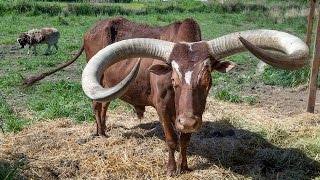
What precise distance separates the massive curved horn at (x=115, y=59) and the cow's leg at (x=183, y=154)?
3.84 ft

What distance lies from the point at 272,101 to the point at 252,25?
19.7 m

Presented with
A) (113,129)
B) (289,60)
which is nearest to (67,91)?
(113,129)

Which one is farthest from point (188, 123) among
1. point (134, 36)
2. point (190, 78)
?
point (134, 36)

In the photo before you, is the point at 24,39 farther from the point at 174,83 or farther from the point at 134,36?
the point at 174,83

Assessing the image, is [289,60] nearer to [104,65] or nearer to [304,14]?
[104,65]

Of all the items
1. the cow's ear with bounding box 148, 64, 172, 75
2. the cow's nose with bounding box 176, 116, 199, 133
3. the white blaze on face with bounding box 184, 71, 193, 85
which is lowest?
the cow's nose with bounding box 176, 116, 199, 133

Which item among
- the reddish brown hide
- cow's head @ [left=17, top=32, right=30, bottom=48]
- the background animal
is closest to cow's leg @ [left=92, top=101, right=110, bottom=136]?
the reddish brown hide

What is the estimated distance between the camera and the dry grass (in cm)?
610

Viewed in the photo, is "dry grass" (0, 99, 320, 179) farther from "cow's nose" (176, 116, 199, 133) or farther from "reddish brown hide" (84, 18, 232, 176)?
"cow's nose" (176, 116, 199, 133)

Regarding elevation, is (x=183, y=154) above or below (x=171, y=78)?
below

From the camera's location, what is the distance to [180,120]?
4863 mm

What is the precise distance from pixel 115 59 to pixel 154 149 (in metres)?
2.11

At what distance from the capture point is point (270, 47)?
5.12 meters

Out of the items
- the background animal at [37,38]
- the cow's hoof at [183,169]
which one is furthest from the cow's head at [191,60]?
the background animal at [37,38]
